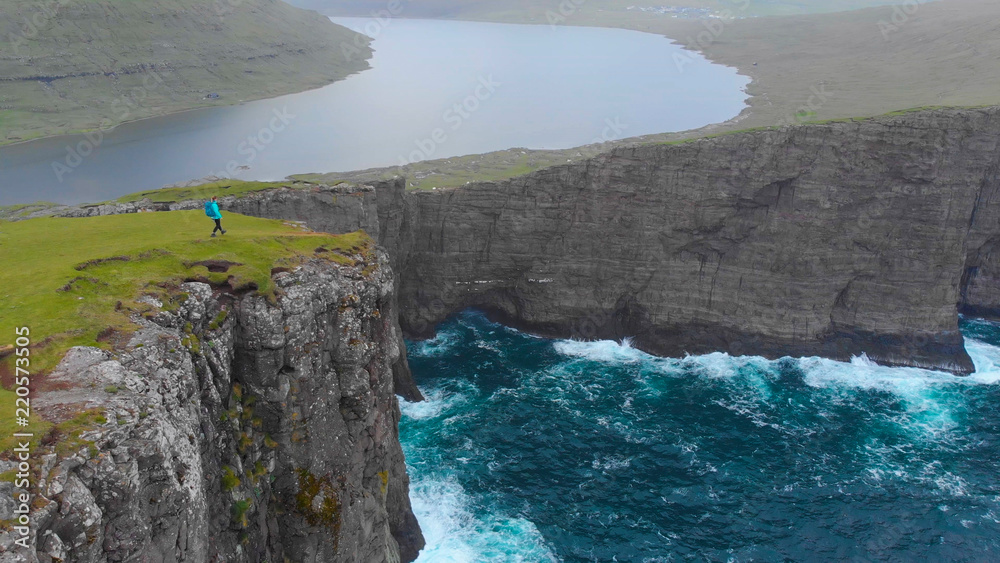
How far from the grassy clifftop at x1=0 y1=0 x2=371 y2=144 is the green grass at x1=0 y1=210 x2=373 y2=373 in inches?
4408

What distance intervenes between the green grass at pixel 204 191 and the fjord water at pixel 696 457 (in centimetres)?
2170

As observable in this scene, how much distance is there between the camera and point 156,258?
2536cm

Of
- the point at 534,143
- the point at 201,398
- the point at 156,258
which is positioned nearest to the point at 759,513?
the point at 201,398

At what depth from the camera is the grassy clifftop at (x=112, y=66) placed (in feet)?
437

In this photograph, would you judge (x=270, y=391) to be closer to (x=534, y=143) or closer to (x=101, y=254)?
(x=101, y=254)

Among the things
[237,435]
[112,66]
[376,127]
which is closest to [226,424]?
[237,435]

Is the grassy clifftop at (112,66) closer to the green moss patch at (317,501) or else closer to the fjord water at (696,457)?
the fjord water at (696,457)

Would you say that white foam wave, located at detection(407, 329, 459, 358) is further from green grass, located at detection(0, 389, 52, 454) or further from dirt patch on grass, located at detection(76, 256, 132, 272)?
green grass, located at detection(0, 389, 52, 454)

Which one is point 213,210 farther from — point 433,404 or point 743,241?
point 743,241

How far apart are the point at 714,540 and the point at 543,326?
30839 millimetres

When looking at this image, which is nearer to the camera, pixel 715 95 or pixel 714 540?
pixel 714 540

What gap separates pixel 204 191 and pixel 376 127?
76541 millimetres

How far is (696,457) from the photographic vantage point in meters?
47.8

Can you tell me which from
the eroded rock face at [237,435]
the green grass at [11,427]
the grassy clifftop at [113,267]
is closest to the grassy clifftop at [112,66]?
the grassy clifftop at [113,267]
